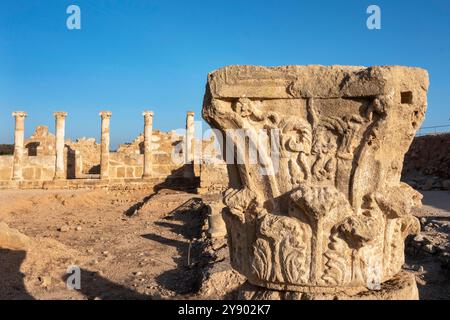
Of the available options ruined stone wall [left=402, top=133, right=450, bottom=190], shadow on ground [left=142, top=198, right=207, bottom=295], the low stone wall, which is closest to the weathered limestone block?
shadow on ground [left=142, top=198, right=207, bottom=295]

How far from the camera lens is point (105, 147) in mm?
19125

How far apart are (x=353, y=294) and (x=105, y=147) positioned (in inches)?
703

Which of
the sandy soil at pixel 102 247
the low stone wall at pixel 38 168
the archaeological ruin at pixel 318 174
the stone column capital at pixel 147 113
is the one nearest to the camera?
the archaeological ruin at pixel 318 174

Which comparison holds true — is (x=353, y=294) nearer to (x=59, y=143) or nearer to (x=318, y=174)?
(x=318, y=174)

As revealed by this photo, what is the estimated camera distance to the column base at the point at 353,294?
8.21ft

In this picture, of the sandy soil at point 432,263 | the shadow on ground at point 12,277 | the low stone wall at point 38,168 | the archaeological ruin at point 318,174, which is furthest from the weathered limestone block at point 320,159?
the low stone wall at point 38,168

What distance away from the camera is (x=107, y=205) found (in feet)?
49.3

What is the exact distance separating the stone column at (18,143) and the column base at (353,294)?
58.0ft

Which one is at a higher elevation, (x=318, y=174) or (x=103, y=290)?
(x=318, y=174)

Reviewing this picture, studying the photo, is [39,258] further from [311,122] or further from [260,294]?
[311,122]

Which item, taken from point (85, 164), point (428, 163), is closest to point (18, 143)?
point (85, 164)

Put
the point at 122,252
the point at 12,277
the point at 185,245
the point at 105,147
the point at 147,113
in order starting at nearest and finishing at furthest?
the point at 12,277 < the point at 122,252 < the point at 185,245 < the point at 105,147 < the point at 147,113

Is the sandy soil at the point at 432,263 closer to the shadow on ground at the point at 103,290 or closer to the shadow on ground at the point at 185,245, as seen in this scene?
the shadow on ground at the point at 185,245

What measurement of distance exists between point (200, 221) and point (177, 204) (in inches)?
100
